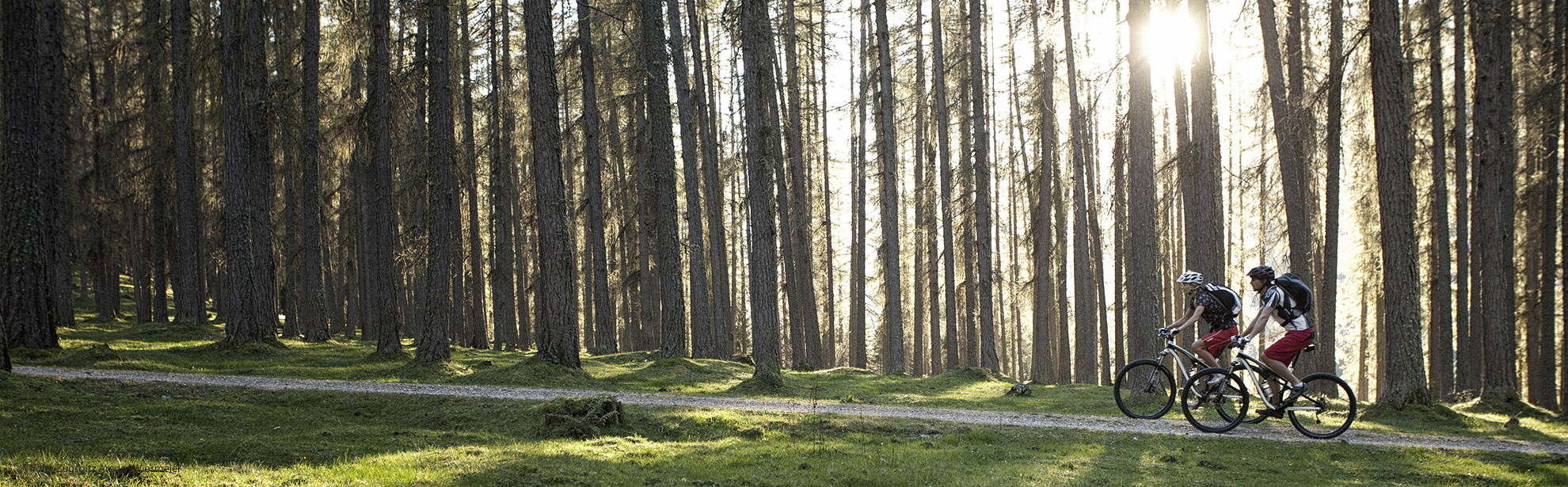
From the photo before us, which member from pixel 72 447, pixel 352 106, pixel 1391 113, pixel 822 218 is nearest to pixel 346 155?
pixel 352 106

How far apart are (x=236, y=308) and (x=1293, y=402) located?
66.9 ft

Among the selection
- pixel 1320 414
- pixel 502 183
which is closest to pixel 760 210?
pixel 1320 414

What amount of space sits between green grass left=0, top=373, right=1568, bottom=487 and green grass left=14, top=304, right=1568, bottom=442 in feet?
9.12

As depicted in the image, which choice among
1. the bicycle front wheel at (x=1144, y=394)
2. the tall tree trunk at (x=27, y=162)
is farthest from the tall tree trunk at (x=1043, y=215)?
the tall tree trunk at (x=27, y=162)

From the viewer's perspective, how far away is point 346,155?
64.0ft

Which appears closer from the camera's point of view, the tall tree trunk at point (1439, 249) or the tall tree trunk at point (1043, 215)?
the tall tree trunk at point (1439, 249)

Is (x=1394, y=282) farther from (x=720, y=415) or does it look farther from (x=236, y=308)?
(x=236, y=308)

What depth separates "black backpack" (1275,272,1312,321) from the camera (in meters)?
9.41

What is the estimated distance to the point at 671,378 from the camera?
15953mm

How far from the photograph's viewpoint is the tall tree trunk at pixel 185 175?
20172 mm

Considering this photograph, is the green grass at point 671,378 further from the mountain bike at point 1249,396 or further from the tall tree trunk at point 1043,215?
the tall tree trunk at point 1043,215

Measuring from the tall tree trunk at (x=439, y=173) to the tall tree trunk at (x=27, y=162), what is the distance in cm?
659

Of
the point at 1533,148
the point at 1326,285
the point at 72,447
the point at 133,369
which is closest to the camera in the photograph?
the point at 72,447

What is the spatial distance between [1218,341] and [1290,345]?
0.76 metres
